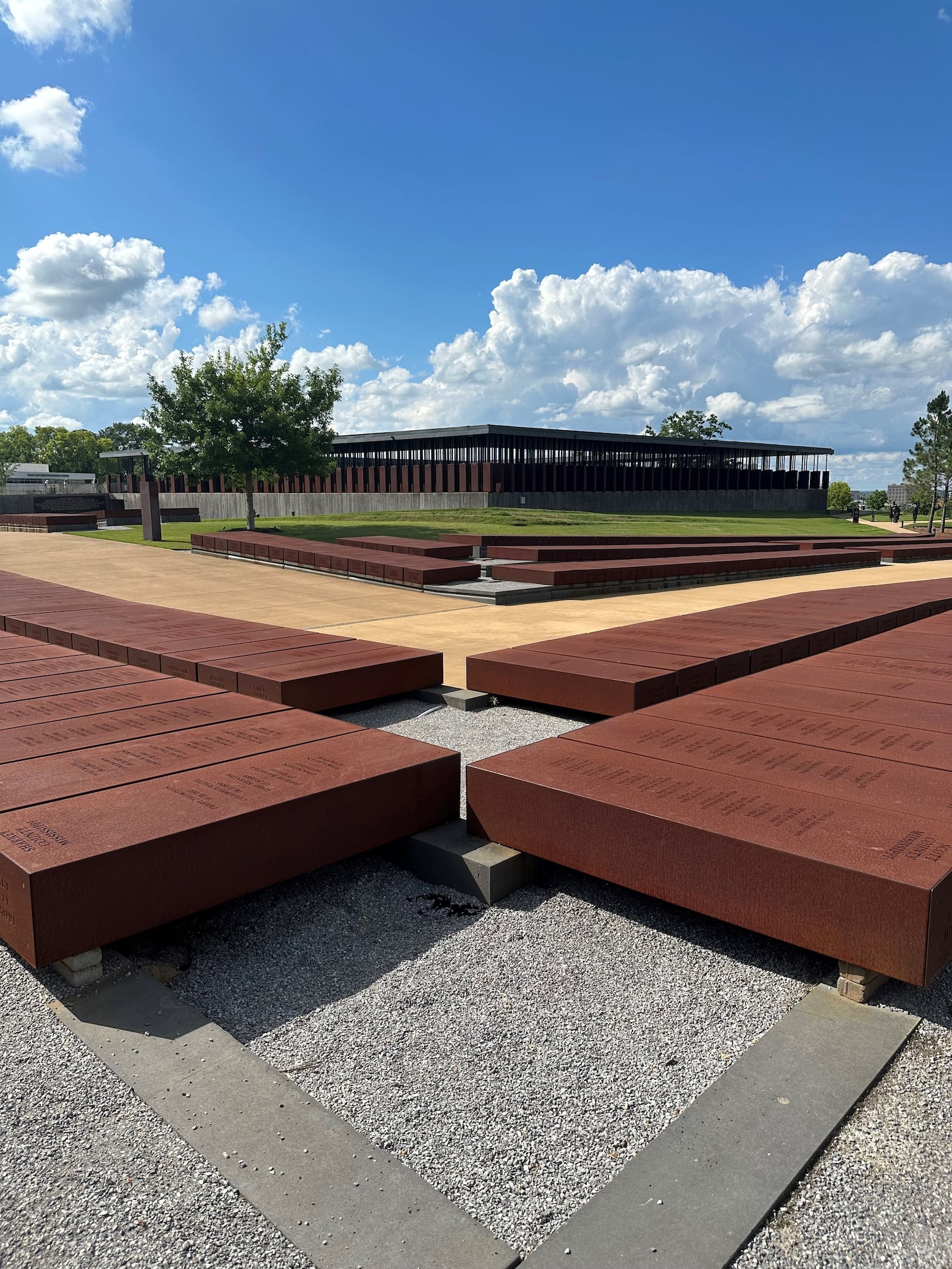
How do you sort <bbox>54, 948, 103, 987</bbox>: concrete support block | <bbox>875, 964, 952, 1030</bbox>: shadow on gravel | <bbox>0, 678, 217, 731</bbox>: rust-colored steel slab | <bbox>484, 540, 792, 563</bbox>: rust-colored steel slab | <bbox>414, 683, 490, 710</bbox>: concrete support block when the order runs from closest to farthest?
1. <bbox>875, 964, 952, 1030</bbox>: shadow on gravel
2. <bbox>54, 948, 103, 987</bbox>: concrete support block
3. <bbox>0, 678, 217, 731</bbox>: rust-colored steel slab
4. <bbox>414, 683, 490, 710</bbox>: concrete support block
5. <bbox>484, 540, 792, 563</bbox>: rust-colored steel slab

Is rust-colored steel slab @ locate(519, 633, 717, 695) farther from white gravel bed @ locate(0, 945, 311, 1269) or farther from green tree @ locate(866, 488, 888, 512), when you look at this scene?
green tree @ locate(866, 488, 888, 512)

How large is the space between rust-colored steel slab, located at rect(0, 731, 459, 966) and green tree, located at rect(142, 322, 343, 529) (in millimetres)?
33239

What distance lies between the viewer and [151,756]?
5734 millimetres

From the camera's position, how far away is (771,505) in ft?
233

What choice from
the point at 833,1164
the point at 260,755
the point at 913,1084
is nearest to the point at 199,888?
the point at 260,755

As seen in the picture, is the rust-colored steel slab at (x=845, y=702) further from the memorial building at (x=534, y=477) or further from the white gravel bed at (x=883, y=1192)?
the memorial building at (x=534, y=477)

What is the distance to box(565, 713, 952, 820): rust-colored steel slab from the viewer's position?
4.91 metres

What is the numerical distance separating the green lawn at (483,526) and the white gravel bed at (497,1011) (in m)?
31.0

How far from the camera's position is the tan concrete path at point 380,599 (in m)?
14.8

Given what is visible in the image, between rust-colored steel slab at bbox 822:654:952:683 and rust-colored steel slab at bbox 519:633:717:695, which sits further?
rust-colored steel slab at bbox 519:633:717:695

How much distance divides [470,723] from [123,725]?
146 inches

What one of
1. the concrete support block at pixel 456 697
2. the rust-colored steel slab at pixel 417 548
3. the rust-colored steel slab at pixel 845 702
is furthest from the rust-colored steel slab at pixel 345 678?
the rust-colored steel slab at pixel 417 548

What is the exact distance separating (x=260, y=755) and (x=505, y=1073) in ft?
9.41

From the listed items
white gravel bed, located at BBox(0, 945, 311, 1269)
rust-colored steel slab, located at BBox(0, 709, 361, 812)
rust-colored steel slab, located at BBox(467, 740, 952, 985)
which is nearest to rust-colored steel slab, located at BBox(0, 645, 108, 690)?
rust-colored steel slab, located at BBox(0, 709, 361, 812)
